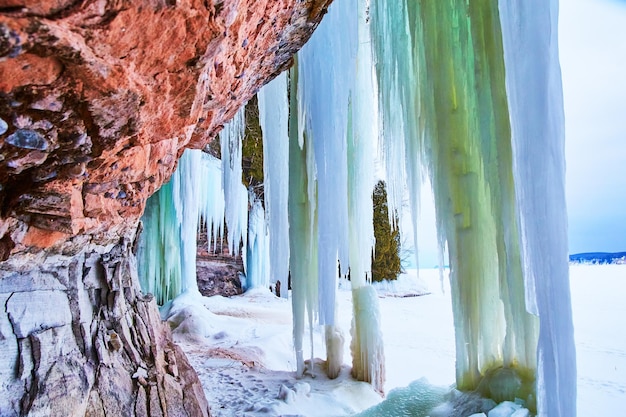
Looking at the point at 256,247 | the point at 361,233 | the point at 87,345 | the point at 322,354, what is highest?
the point at 361,233

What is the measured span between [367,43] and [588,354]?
193 inches

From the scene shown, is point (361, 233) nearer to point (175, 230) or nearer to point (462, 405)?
point (462, 405)

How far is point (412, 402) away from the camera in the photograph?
9.14 ft

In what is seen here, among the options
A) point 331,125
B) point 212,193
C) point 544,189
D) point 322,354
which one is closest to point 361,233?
point 331,125

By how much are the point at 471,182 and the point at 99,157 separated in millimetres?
2271

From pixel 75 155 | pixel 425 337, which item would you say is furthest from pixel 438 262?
pixel 425 337

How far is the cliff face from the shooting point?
0.86 metres

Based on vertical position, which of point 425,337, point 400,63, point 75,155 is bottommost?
point 425,337

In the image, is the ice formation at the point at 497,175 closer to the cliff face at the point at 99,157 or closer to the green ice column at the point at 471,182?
the green ice column at the point at 471,182

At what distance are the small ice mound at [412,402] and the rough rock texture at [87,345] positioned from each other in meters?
1.27

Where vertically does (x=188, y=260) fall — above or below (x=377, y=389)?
above

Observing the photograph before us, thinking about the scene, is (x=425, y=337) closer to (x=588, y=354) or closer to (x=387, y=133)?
(x=588, y=354)

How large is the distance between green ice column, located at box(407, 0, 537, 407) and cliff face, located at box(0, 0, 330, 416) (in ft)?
3.97

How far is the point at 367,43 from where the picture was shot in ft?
14.9
